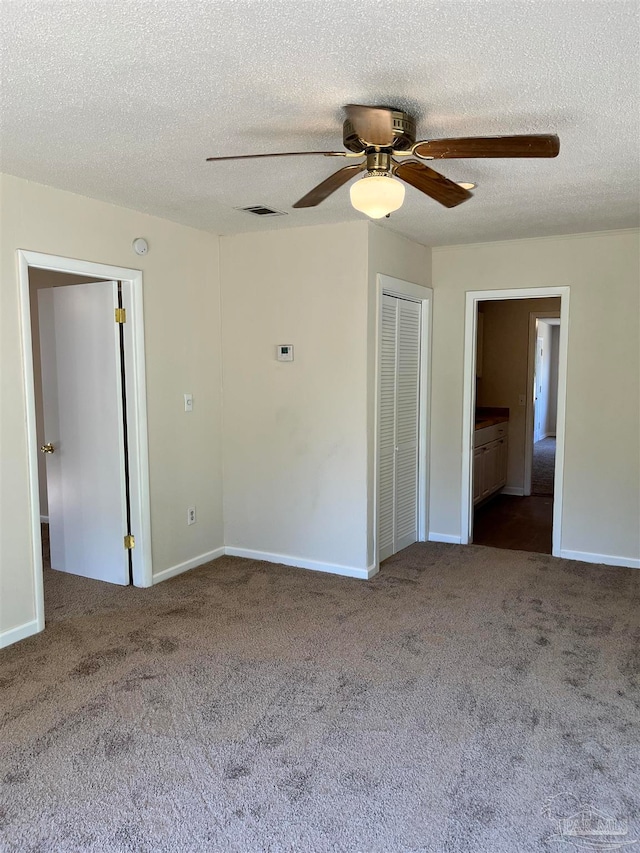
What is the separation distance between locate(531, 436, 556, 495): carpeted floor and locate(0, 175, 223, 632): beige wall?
167 inches

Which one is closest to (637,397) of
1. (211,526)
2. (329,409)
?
(329,409)

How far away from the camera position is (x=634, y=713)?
2.65m

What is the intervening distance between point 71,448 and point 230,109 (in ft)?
9.00

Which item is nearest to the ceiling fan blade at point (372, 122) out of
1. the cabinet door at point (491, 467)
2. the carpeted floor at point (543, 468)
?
the cabinet door at point (491, 467)

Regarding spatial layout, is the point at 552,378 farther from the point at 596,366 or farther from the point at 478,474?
the point at 596,366

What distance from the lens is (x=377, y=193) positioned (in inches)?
87.2

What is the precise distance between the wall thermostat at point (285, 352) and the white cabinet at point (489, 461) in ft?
7.38

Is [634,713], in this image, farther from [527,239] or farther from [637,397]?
[527,239]

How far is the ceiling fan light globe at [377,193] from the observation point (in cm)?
222

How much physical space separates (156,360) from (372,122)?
2.48 meters

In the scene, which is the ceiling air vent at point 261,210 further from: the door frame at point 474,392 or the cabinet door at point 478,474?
the cabinet door at point 478,474

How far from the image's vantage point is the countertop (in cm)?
630

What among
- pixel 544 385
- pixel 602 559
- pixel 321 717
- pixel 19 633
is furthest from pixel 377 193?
pixel 544 385

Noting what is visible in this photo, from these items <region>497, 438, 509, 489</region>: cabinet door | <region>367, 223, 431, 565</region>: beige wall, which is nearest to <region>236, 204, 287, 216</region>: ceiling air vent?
<region>367, 223, 431, 565</region>: beige wall
